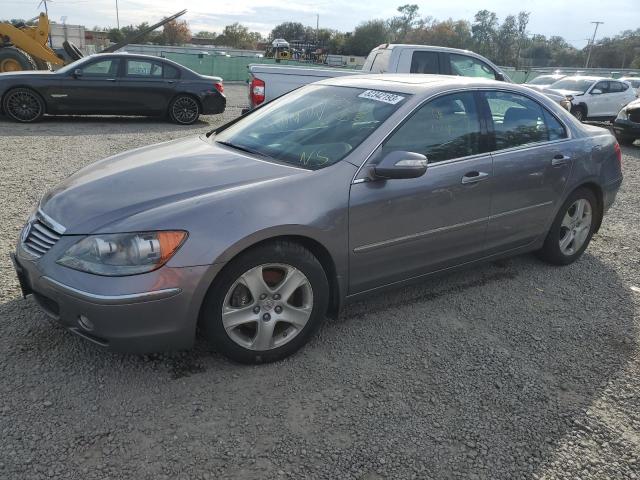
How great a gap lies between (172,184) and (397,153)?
133 cm

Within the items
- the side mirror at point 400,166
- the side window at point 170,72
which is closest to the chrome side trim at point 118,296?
the side mirror at point 400,166

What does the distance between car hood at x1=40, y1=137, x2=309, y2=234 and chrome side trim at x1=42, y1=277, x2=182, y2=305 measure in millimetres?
304

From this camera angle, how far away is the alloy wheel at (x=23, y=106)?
10328mm

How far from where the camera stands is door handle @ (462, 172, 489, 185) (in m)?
3.57

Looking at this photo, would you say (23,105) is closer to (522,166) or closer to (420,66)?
(420,66)

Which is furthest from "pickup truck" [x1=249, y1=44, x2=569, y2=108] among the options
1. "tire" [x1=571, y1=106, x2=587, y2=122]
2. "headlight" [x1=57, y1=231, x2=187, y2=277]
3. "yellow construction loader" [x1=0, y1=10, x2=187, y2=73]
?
"yellow construction loader" [x1=0, y1=10, x2=187, y2=73]

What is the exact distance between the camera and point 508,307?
3.89 metres

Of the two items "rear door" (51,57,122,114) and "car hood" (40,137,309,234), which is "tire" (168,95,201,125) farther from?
"car hood" (40,137,309,234)

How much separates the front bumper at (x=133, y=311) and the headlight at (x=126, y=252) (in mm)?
64

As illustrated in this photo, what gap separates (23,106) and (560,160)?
10.3m

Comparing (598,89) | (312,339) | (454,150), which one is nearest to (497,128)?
(454,150)

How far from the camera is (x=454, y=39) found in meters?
94.8

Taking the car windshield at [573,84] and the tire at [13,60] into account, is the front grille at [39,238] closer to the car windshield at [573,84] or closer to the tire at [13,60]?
the tire at [13,60]

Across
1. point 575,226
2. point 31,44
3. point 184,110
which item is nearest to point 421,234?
point 575,226
